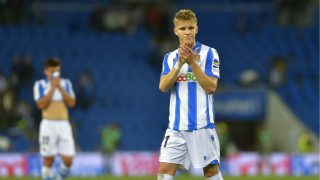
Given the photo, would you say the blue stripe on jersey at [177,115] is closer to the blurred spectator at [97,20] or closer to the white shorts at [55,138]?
the white shorts at [55,138]

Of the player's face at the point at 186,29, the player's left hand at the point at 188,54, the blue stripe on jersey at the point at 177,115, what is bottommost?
the blue stripe on jersey at the point at 177,115

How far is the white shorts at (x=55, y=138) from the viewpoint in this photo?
530 inches

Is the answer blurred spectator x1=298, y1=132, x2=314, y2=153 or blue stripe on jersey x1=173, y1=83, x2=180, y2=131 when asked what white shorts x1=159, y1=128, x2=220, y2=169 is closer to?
blue stripe on jersey x1=173, y1=83, x2=180, y2=131

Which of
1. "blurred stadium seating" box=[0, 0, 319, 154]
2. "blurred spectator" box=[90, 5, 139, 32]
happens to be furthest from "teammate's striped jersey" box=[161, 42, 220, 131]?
"blurred spectator" box=[90, 5, 139, 32]

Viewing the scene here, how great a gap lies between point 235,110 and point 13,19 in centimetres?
811

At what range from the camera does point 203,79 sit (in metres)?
8.32

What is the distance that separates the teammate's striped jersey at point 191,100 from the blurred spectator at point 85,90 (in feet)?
58.9

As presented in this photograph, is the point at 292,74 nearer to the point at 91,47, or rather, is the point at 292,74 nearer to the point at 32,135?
the point at 91,47

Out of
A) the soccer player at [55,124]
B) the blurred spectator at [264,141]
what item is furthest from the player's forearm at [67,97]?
the blurred spectator at [264,141]

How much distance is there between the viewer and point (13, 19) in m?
29.2

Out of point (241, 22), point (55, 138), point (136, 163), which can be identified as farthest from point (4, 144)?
point (241, 22)

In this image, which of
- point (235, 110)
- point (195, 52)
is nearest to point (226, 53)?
point (235, 110)

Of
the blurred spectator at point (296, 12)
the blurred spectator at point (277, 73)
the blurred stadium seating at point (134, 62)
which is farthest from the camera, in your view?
the blurred spectator at point (296, 12)

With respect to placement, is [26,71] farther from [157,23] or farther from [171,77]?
[171,77]
